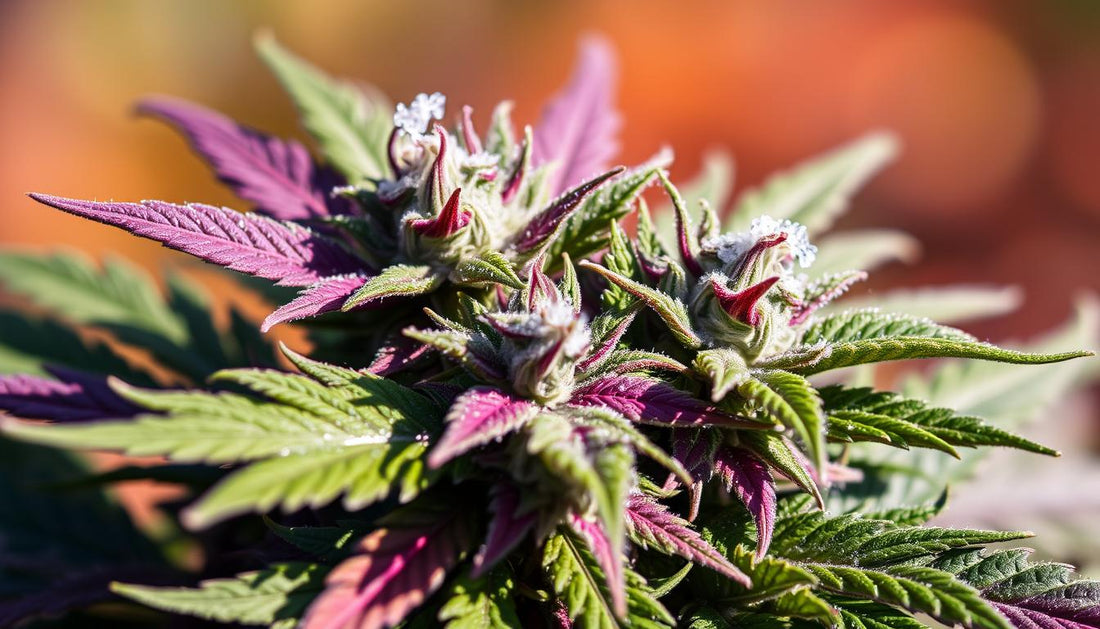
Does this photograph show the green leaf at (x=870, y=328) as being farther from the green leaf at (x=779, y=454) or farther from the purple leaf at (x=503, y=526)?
the purple leaf at (x=503, y=526)

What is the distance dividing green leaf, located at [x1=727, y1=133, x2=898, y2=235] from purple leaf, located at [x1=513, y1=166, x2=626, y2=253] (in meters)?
0.61

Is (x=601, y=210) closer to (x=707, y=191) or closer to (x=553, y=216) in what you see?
(x=553, y=216)

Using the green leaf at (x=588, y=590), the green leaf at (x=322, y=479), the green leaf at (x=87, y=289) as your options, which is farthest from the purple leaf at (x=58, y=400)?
the green leaf at (x=87, y=289)

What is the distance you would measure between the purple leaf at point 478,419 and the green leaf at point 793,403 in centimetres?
26

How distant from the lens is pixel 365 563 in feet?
3.22

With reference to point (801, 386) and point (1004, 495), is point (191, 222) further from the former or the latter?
point (1004, 495)

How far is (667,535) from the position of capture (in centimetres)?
107

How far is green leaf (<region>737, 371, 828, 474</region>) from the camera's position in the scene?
3.07ft

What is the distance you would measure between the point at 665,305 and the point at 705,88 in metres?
5.54

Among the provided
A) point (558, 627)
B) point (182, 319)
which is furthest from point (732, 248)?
point (182, 319)

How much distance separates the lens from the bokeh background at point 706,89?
5.61 metres

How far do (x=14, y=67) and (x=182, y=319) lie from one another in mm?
4917

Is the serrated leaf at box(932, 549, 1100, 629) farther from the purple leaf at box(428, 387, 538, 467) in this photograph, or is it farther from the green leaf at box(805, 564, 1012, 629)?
the purple leaf at box(428, 387, 538, 467)

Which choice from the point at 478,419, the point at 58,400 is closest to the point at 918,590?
the point at 478,419
